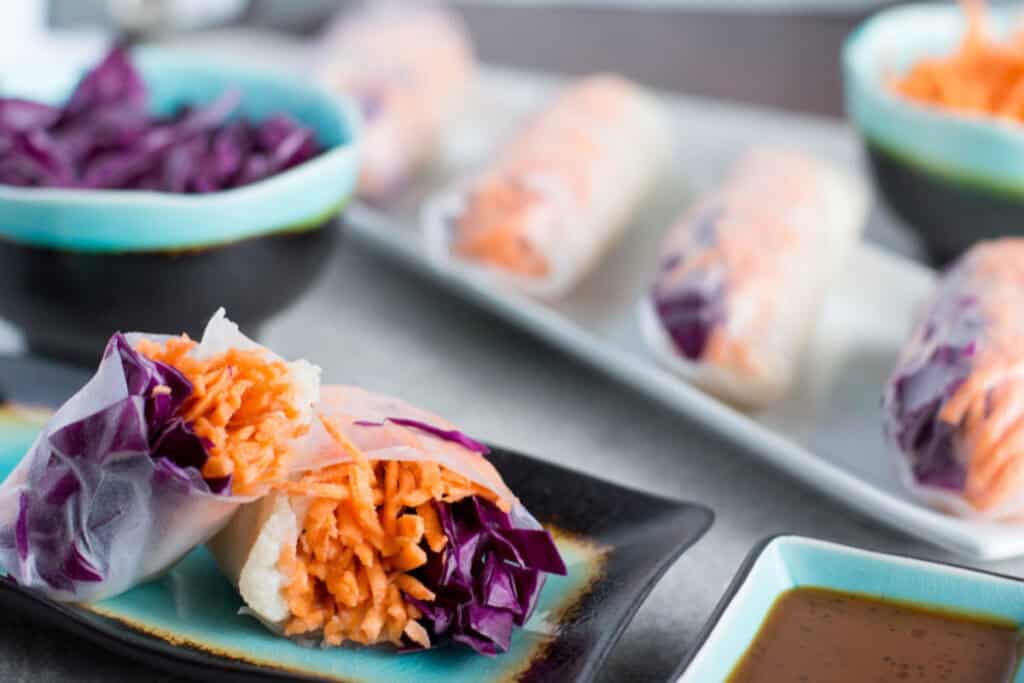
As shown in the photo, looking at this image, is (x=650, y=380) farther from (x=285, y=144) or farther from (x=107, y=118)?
(x=107, y=118)

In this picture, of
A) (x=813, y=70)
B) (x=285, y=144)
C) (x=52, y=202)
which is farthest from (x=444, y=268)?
(x=813, y=70)

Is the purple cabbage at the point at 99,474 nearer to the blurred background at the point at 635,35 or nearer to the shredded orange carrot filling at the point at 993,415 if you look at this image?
the shredded orange carrot filling at the point at 993,415

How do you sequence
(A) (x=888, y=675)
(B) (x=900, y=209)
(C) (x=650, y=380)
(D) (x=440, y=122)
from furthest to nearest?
(D) (x=440, y=122) → (B) (x=900, y=209) → (C) (x=650, y=380) → (A) (x=888, y=675)

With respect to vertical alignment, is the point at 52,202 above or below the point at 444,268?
above

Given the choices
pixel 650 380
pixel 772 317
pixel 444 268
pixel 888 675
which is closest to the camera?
pixel 888 675

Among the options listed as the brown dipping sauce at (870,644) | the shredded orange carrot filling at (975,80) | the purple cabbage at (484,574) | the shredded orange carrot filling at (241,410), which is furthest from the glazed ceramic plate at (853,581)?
the shredded orange carrot filling at (975,80)

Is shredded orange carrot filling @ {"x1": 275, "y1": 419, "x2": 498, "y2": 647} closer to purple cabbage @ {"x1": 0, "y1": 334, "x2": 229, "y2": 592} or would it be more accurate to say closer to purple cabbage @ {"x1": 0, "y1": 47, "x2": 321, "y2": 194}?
purple cabbage @ {"x1": 0, "y1": 334, "x2": 229, "y2": 592}
